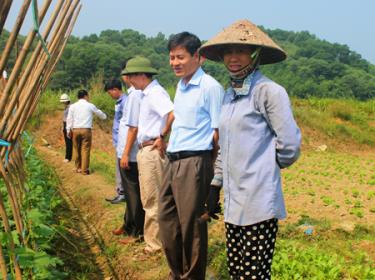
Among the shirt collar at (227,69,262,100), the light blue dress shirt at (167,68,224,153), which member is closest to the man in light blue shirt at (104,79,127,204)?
the light blue dress shirt at (167,68,224,153)

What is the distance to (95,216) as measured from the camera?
543cm

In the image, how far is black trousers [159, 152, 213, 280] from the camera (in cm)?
279

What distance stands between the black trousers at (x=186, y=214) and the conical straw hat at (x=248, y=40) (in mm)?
805

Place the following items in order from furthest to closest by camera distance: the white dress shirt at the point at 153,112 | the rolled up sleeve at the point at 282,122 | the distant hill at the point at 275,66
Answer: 1. the distant hill at the point at 275,66
2. the white dress shirt at the point at 153,112
3. the rolled up sleeve at the point at 282,122

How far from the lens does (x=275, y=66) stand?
50875mm

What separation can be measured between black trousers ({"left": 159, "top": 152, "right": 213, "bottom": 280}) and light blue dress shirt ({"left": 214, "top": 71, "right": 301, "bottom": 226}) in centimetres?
57

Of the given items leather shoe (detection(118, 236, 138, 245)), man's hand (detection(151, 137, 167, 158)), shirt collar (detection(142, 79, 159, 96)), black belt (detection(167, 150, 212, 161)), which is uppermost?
shirt collar (detection(142, 79, 159, 96))

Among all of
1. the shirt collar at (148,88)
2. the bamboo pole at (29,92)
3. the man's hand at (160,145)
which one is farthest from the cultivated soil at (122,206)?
the bamboo pole at (29,92)

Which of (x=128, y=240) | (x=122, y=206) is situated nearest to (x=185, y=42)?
(x=128, y=240)

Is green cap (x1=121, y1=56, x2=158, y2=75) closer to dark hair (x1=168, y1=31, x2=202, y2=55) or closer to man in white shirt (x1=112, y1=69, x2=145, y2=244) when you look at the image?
man in white shirt (x1=112, y1=69, x2=145, y2=244)

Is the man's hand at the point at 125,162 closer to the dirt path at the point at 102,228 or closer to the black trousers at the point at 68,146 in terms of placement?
the dirt path at the point at 102,228

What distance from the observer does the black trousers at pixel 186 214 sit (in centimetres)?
279

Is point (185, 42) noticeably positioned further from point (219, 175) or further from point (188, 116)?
point (219, 175)

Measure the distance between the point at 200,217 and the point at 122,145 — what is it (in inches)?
65.4
